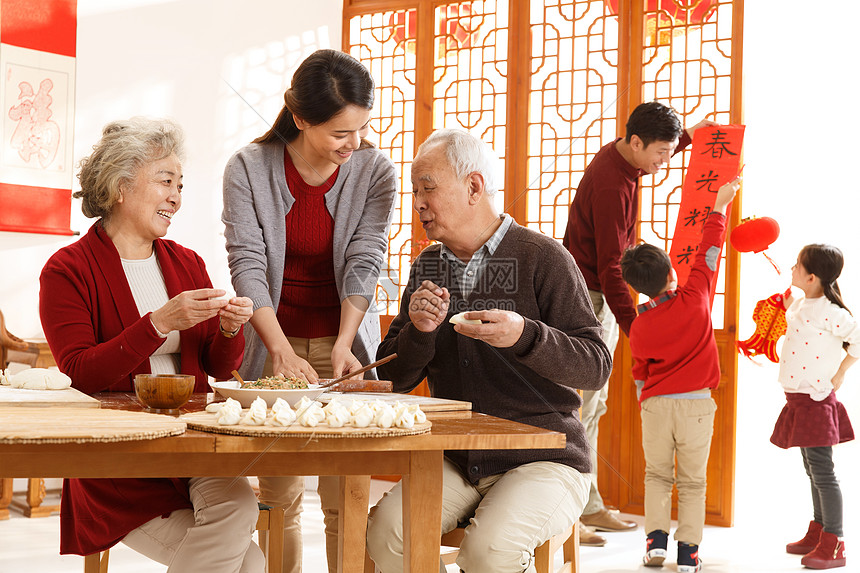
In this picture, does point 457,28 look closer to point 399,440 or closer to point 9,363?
point 9,363

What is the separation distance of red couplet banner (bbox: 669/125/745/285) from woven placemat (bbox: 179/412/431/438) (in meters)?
2.49

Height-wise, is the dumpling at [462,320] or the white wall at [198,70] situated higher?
the white wall at [198,70]

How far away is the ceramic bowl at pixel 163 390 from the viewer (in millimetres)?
1391

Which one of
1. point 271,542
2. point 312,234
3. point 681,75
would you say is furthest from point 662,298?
point 271,542

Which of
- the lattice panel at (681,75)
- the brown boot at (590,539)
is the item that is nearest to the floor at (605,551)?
the brown boot at (590,539)

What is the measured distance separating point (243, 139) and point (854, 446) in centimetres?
385

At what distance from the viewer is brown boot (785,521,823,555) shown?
3285 mm

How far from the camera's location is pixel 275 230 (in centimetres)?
207

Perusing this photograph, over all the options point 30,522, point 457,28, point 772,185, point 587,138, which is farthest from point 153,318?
point 772,185

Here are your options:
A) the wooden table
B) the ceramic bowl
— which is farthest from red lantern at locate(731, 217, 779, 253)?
the ceramic bowl

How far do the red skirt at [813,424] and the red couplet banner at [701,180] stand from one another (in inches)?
26.8

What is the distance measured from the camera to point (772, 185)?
5062 millimetres

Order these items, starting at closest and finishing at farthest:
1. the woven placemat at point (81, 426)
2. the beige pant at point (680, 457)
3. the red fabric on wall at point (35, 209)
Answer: the woven placemat at point (81, 426) → the beige pant at point (680, 457) → the red fabric on wall at point (35, 209)

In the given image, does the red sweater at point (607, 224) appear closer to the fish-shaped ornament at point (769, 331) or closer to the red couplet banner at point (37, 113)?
the fish-shaped ornament at point (769, 331)
